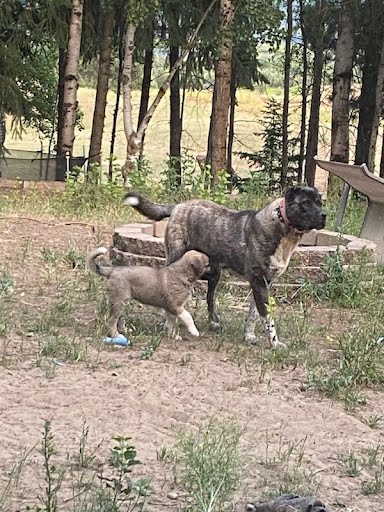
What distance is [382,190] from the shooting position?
9578 mm

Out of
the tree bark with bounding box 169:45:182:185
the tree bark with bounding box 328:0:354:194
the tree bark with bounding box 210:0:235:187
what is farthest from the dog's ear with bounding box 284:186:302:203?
the tree bark with bounding box 169:45:182:185

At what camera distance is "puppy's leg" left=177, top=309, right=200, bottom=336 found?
658cm

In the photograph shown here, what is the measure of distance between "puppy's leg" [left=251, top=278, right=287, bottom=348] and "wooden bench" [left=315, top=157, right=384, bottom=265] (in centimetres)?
283

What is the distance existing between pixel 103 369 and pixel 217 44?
448 inches

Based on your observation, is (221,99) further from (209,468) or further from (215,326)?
(209,468)

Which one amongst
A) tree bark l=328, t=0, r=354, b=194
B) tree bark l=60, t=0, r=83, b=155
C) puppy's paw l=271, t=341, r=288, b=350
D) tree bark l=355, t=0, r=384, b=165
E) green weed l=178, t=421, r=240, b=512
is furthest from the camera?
tree bark l=355, t=0, r=384, b=165

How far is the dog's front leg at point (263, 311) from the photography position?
21.6 ft

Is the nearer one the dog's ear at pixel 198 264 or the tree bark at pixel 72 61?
the dog's ear at pixel 198 264

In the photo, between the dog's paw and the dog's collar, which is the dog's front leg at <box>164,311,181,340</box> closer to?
the dog's paw

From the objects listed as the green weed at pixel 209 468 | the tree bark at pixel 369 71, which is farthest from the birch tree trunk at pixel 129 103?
the green weed at pixel 209 468

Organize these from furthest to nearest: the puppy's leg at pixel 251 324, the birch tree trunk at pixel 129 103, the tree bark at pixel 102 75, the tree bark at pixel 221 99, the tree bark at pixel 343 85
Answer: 1. the tree bark at pixel 102 75
2. the tree bark at pixel 343 85
3. the birch tree trunk at pixel 129 103
4. the tree bark at pixel 221 99
5. the puppy's leg at pixel 251 324

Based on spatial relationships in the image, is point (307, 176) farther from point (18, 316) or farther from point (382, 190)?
point (18, 316)

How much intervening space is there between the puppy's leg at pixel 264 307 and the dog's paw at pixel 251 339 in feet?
0.52

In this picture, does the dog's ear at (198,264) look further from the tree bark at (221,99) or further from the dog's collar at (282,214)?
the tree bark at (221,99)
